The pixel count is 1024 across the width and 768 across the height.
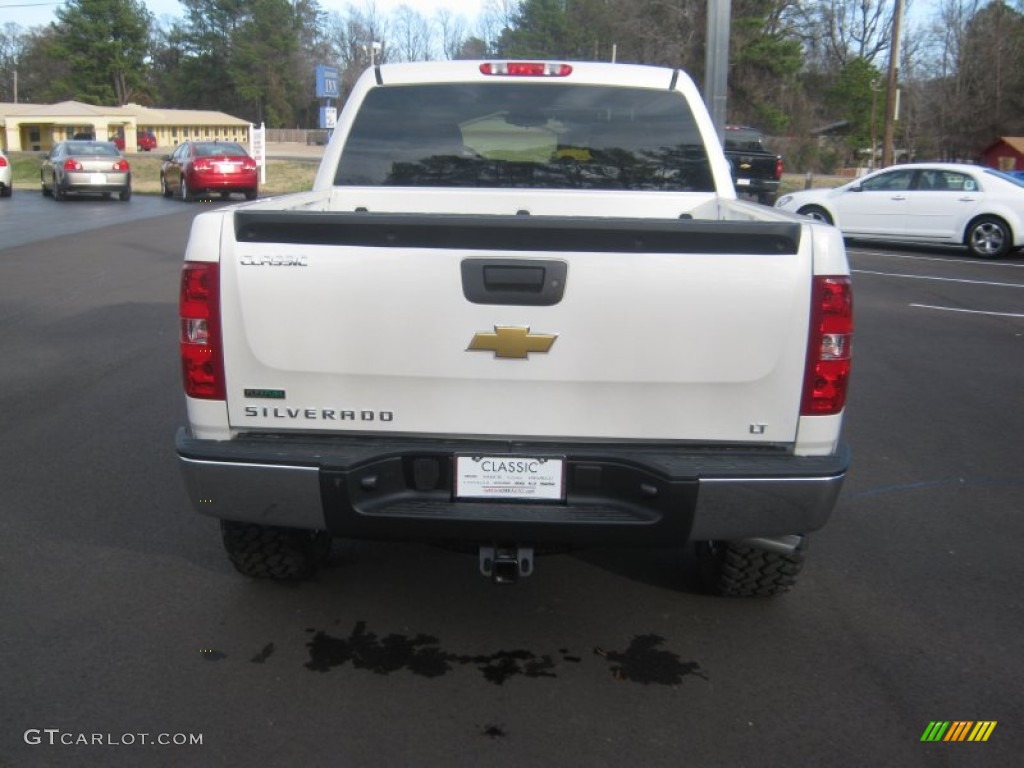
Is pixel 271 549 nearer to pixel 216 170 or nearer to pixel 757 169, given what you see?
pixel 757 169

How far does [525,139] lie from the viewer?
5.25 m

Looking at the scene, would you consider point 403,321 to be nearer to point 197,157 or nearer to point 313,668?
point 313,668

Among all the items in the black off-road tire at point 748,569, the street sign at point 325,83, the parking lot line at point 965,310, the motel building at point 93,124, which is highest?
the motel building at point 93,124

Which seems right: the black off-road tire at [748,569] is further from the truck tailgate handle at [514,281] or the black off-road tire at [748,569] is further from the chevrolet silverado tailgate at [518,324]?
the truck tailgate handle at [514,281]

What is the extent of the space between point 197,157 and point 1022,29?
4127cm

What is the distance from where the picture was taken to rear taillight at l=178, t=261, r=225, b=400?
341 cm

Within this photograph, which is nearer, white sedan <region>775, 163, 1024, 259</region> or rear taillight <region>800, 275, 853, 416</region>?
rear taillight <region>800, 275, 853, 416</region>

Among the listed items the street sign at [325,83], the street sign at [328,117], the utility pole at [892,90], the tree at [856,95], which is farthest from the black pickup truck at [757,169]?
the tree at [856,95]

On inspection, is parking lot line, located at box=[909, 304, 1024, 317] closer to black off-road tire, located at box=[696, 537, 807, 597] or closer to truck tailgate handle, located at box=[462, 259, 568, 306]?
black off-road tire, located at box=[696, 537, 807, 597]

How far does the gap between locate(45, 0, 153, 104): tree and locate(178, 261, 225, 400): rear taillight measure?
9914 cm

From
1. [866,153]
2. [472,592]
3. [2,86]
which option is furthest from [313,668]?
[2,86]

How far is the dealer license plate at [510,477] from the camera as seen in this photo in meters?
3.42

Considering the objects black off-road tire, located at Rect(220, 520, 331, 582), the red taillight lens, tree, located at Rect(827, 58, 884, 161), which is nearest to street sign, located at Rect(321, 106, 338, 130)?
the red taillight lens

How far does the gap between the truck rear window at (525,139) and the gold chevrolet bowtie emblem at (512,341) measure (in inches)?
79.5
